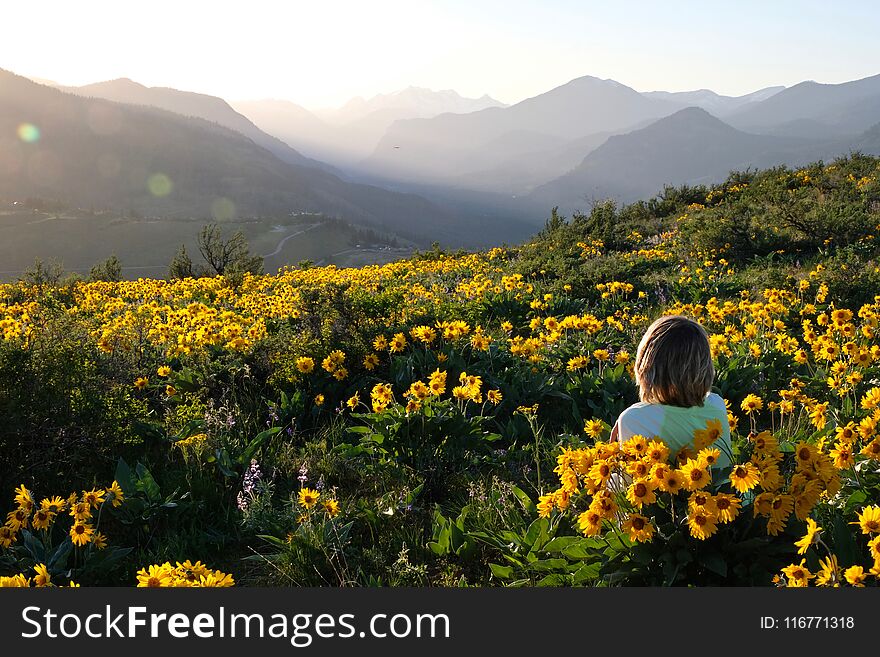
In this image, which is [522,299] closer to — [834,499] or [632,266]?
[632,266]

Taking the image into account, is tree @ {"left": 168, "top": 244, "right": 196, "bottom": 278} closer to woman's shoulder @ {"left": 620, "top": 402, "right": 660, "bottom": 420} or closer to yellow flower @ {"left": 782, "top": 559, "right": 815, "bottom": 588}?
woman's shoulder @ {"left": 620, "top": 402, "right": 660, "bottom": 420}

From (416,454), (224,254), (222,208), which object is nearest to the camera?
(416,454)

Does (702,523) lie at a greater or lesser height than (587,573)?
greater

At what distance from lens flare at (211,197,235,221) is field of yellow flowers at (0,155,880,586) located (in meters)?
177

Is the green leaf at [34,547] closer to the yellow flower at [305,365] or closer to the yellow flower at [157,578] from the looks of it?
the yellow flower at [157,578]

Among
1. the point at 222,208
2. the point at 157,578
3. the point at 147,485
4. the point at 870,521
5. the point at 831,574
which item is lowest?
the point at 147,485

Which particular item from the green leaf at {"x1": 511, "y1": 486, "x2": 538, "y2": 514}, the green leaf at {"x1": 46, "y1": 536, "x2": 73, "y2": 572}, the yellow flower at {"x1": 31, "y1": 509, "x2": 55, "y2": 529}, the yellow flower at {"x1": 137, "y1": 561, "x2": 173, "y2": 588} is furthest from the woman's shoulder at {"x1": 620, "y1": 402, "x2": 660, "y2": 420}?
the green leaf at {"x1": 46, "y1": 536, "x2": 73, "y2": 572}

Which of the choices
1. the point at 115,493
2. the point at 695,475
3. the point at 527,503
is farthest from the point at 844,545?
the point at 115,493

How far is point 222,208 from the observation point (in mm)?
177375

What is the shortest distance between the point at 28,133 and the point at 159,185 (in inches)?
1792

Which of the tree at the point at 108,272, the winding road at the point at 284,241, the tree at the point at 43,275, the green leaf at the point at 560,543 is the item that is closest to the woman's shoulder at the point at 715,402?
the green leaf at the point at 560,543

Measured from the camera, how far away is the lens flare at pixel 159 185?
596 ft

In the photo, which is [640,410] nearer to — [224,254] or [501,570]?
[501,570]

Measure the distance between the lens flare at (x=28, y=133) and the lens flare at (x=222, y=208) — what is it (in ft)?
205
